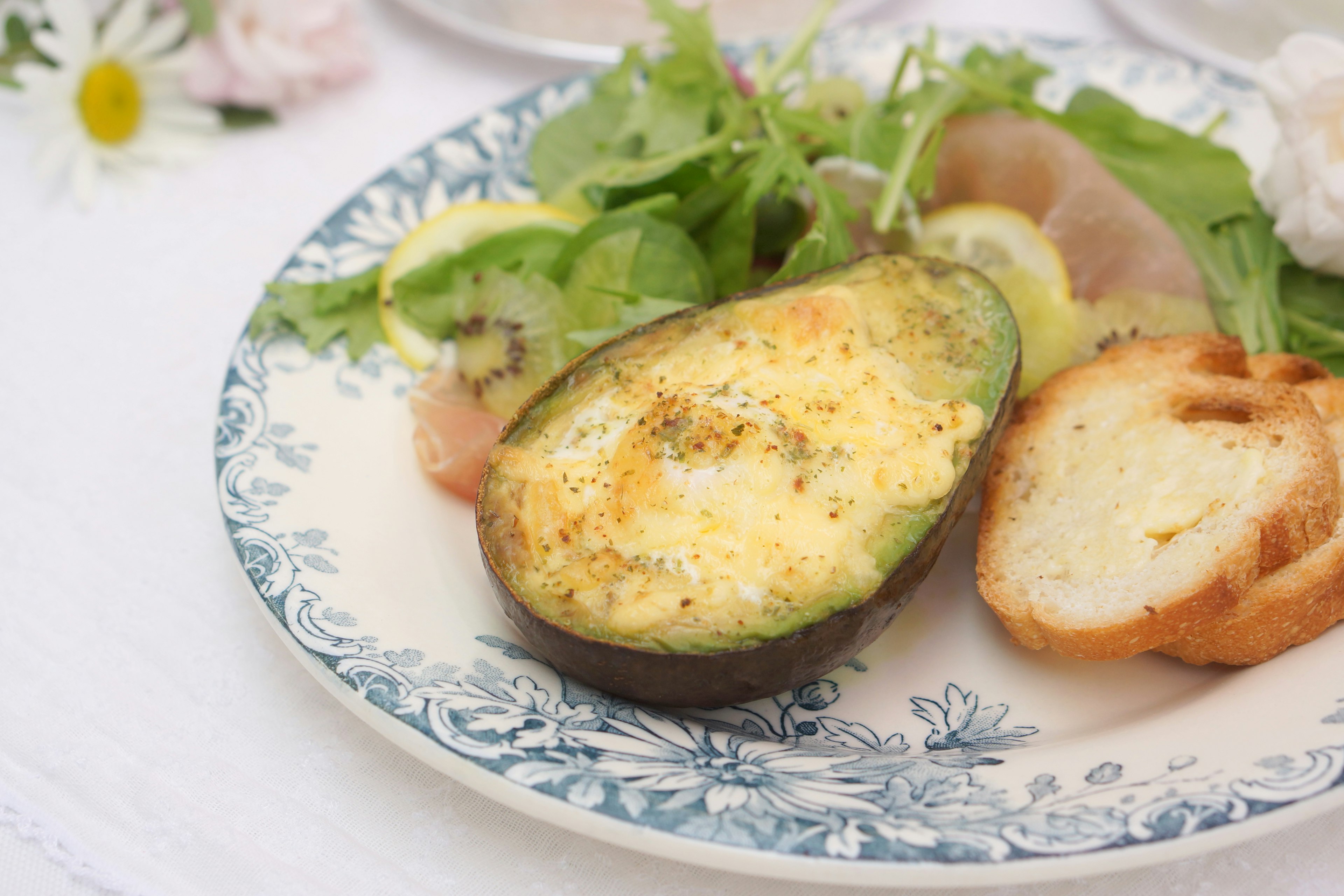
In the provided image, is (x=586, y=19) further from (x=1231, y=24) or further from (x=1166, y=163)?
(x=1231, y=24)

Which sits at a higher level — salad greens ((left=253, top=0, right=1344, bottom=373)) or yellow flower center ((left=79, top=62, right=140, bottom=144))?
yellow flower center ((left=79, top=62, right=140, bottom=144))

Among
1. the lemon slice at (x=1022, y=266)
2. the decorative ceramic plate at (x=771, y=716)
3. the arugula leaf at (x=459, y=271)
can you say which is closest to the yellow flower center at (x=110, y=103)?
the decorative ceramic plate at (x=771, y=716)

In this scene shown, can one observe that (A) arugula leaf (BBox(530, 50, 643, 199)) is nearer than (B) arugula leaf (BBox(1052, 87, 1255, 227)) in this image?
No

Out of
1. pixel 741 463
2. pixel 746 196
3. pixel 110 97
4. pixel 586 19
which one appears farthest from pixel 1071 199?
pixel 110 97

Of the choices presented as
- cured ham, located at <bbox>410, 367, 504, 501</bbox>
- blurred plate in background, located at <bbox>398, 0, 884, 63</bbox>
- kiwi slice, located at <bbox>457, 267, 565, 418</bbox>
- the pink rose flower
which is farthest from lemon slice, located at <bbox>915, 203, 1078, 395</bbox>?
the pink rose flower

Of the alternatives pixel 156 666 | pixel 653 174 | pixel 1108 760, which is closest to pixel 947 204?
pixel 653 174

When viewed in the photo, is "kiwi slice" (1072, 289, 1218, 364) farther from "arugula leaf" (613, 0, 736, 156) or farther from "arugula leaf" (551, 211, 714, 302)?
"arugula leaf" (613, 0, 736, 156)

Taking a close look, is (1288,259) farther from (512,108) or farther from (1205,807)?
(512,108)

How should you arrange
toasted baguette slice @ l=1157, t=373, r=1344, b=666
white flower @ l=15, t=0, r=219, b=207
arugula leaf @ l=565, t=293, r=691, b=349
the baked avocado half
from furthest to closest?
white flower @ l=15, t=0, r=219, b=207 < arugula leaf @ l=565, t=293, r=691, b=349 < toasted baguette slice @ l=1157, t=373, r=1344, b=666 < the baked avocado half
